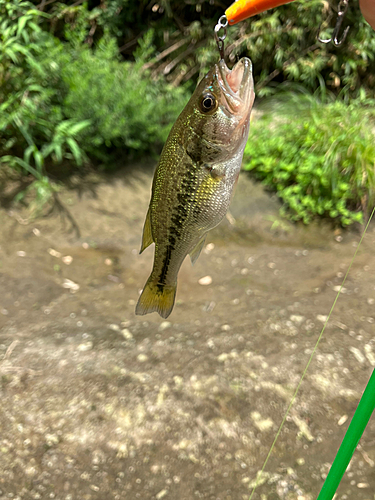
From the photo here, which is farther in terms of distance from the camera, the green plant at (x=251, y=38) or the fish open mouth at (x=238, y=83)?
the green plant at (x=251, y=38)

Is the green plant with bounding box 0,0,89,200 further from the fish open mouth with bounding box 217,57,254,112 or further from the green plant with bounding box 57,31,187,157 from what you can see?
the fish open mouth with bounding box 217,57,254,112

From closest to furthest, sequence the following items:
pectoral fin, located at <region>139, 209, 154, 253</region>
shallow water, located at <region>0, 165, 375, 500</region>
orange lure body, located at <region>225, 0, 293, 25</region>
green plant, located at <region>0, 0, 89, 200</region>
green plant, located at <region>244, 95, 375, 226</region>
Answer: orange lure body, located at <region>225, 0, 293, 25</region> → pectoral fin, located at <region>139, 209, 154, 253</region> → shallow water, located at <region>0, 165, 375, 500</region> → green plant, located at <region>0, 0, 89, 200</region> → green plant, located at <region>244, 95, 375, 226</region>

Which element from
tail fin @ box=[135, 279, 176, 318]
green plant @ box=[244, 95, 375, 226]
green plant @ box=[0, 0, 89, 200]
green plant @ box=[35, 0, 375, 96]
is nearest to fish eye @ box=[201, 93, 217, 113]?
tail fin @ box=[135, 279, 176, 318]

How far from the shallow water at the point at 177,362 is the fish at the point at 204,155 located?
161cm

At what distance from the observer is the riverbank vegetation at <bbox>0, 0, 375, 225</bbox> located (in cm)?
377

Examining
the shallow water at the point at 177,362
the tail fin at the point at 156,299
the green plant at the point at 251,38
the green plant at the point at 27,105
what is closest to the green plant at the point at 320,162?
the shallow water at the point at 177,362

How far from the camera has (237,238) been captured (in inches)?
156

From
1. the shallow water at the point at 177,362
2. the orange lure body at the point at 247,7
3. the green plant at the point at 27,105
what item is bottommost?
the shallow water at the point at 177,362

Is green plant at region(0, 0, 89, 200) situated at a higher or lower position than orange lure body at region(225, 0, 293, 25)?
lower

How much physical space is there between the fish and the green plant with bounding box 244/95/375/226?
3116mm

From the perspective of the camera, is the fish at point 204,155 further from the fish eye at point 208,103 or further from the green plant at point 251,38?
the green plant at point 251,38

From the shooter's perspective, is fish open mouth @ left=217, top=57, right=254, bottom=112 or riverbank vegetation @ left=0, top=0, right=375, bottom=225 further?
riverbank vegetation @ left=0, top=0, right=375, bottom=225

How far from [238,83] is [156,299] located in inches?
23.1

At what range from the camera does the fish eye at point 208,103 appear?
3.34 ft
